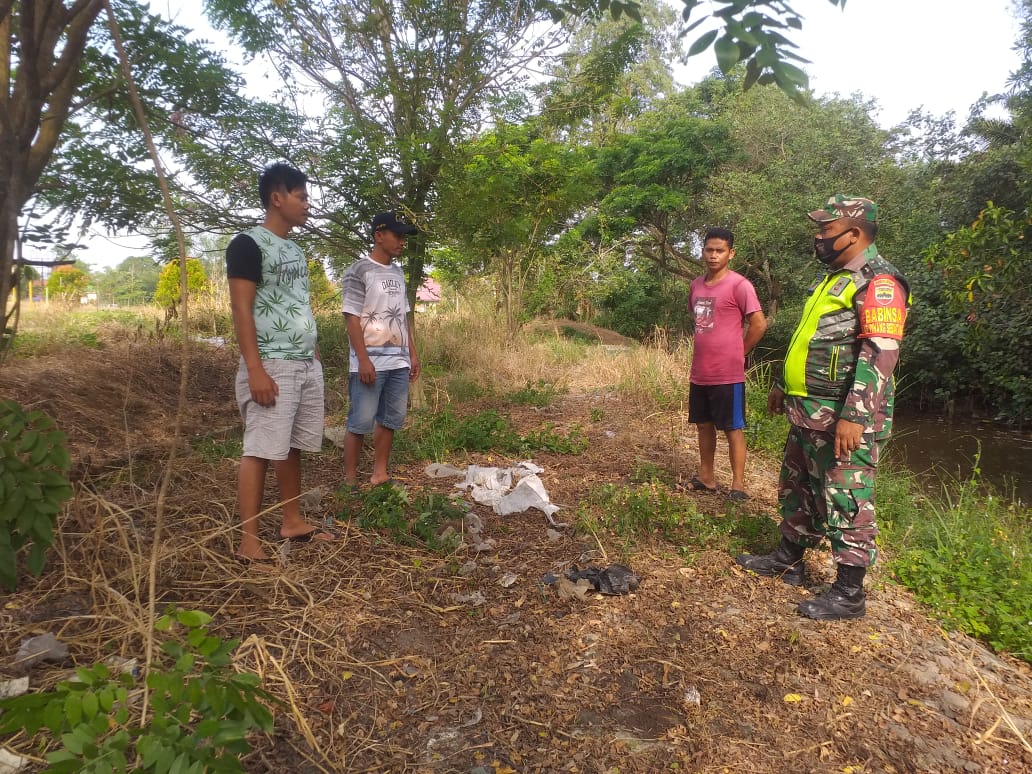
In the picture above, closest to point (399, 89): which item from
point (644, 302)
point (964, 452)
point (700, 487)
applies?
point (700, 487)

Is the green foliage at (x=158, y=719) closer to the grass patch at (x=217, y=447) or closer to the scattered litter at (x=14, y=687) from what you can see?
the scattered litter at (x=14, y=687)

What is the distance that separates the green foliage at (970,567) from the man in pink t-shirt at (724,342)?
1.08 m

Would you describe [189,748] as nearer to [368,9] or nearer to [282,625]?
[282,625]

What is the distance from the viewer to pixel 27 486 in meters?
1.59

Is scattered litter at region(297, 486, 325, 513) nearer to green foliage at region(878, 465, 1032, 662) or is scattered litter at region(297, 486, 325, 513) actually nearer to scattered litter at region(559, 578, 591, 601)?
scattered litter at region(559, 578, 591, 601)

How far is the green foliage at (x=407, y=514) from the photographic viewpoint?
3.16 m

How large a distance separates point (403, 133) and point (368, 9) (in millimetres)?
1036

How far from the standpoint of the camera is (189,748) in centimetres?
98

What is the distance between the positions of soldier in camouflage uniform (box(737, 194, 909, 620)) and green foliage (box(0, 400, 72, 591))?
9.27ft

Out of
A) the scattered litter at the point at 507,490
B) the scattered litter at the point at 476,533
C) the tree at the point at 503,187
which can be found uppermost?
the tree at the point at 503,187

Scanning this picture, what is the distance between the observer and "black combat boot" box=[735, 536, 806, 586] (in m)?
3.02

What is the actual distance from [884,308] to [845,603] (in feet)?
4.34

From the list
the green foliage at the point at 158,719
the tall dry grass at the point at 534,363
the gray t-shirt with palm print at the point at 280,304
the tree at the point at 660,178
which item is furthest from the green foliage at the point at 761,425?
the tree at the point at 660,178

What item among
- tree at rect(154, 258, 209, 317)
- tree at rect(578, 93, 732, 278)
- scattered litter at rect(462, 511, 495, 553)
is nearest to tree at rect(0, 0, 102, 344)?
scattered litter at rect(462, 511, 495, 553)
